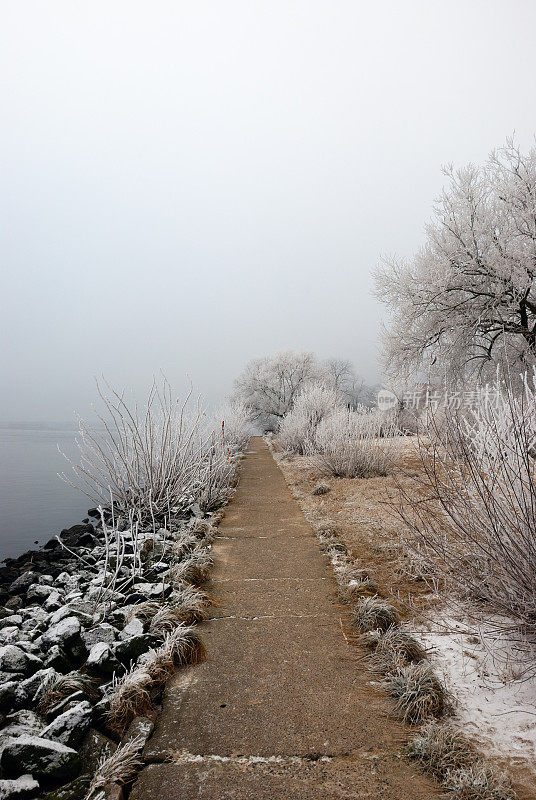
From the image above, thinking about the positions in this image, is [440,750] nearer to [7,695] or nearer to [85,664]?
[85,664]

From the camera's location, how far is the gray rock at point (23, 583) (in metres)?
4.64

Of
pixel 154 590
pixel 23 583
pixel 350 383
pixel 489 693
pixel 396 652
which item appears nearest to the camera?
pixel 489 693

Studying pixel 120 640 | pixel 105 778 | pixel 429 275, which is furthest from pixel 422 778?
pixel 429 275

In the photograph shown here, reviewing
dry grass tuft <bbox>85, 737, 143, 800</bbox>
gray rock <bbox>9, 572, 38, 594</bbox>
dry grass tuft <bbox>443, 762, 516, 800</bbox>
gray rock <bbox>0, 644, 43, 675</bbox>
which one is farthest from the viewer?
gray rock <bbox>9, 572, 38, 594</bbox>

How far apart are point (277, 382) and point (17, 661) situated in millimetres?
39509

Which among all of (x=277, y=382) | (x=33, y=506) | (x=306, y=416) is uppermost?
(x=277, y=382)

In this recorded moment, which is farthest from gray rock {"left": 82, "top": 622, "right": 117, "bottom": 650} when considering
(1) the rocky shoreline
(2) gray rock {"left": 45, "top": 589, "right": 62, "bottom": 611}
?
(2) gray rock {"left": 45, "top": 589, "right": 62, "bottom": 611}

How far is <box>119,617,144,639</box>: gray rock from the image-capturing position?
299cm

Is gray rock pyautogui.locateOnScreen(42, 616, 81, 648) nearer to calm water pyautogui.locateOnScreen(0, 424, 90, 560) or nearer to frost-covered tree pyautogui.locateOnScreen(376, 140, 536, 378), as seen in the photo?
calm water pyautogui.locateOnScreen(0, 424, 90, 560)

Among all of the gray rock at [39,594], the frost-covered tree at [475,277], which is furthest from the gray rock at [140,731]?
the frost-covered tree at [475,277]

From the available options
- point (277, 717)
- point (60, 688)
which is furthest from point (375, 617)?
point (60, 688)

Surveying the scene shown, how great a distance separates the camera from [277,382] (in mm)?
41906

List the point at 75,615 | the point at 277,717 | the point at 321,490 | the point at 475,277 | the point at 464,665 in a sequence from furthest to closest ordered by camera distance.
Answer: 1. the point at 475,277
2. the point at 321,490
3. the point at 75,615
4. the point at 464,665
5. the point at 277,717

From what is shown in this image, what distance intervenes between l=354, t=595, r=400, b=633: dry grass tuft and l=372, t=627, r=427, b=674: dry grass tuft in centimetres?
21
